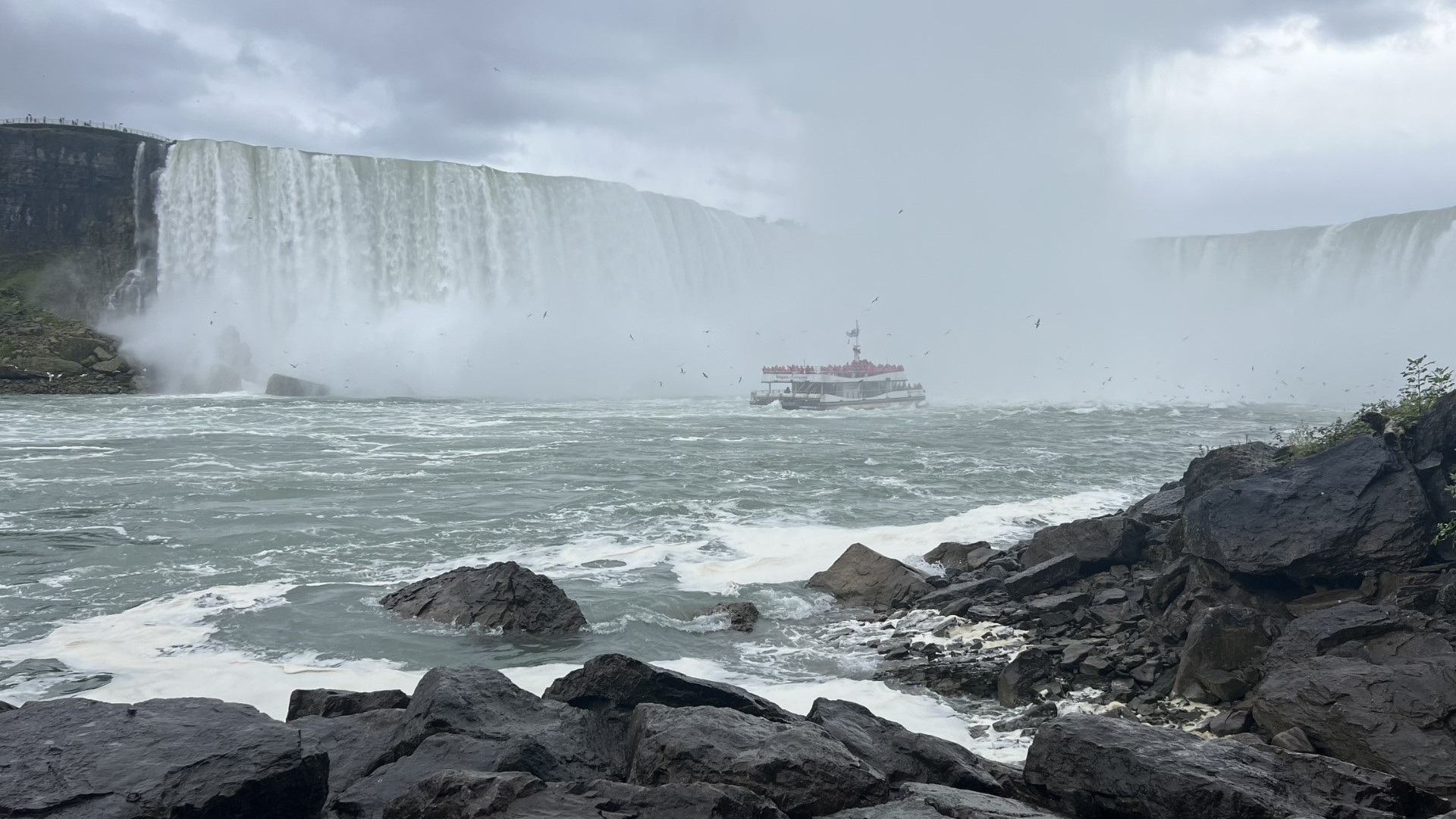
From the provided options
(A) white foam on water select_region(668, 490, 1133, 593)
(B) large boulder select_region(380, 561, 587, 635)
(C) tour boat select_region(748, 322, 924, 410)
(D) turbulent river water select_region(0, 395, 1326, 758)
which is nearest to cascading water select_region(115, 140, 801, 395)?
(C) tour boat select_region(748, 322, 924, 410)

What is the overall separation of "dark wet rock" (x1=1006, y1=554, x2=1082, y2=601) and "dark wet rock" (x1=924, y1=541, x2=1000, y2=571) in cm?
139

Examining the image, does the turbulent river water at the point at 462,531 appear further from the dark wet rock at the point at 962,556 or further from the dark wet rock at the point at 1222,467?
the dark wet rock at the point at 1222,467

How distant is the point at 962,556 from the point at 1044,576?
217cm

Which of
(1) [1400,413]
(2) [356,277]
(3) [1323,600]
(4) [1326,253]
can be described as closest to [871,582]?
(3) [1323,600]

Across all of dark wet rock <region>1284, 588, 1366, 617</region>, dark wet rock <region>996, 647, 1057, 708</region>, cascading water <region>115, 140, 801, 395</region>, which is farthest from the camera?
cascading water <region>115, 140, 801, 395</region>

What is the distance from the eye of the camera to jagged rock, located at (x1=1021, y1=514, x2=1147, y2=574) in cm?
1120

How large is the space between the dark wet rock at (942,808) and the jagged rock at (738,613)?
19.2 feet

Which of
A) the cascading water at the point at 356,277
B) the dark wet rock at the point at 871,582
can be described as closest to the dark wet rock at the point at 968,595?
the dark wet rock at the point at 871,582

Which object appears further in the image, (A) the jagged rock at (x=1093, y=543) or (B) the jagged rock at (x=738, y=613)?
(A) the jagged rock at (x=1093, y=543)

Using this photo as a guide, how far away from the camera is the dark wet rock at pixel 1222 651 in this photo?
7.38 metres

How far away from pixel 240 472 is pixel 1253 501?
61.8 ft

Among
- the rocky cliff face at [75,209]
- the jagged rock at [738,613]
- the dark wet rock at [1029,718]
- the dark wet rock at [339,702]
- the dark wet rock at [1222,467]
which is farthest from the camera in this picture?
the rocky cliff face at [75,209]

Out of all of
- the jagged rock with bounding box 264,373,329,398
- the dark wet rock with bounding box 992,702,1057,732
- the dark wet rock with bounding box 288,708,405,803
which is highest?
the jagged rock with bounding box 264,373,329,398

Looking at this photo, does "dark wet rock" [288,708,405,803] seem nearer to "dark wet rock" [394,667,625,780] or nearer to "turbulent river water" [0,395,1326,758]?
"dark wet rock" [394,667,625,780]
